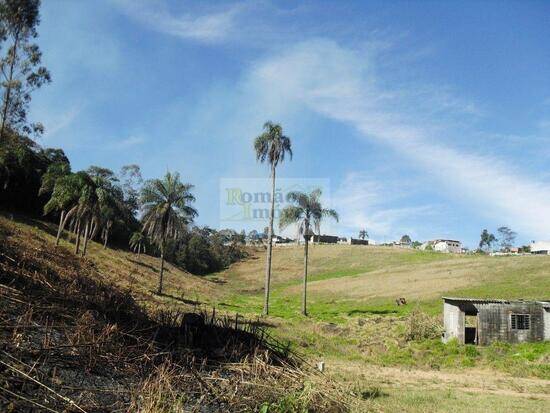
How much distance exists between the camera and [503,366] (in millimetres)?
26281

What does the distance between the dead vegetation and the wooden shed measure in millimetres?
29746

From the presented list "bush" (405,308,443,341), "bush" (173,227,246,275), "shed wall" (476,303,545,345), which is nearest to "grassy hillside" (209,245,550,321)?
"bush" (173,227,246,275)

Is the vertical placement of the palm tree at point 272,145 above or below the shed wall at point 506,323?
above

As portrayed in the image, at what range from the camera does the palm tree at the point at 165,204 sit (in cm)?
4447

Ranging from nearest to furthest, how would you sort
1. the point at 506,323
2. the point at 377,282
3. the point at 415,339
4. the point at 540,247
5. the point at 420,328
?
the point at 506,323 → the point at 415,339 → the point at 420,328 → the point at 377,282 → the point at 540,247

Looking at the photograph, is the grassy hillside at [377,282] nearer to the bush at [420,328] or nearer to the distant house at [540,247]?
the bush at [420,328]

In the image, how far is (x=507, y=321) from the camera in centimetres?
3409

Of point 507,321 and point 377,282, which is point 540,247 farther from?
point 507,321

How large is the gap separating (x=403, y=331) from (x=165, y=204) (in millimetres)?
24035

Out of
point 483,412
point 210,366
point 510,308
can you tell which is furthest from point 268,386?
point 510,308

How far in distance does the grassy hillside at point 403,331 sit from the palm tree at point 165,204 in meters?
4.85

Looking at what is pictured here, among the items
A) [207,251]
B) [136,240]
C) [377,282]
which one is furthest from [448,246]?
[136,240]

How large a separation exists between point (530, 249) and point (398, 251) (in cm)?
5940

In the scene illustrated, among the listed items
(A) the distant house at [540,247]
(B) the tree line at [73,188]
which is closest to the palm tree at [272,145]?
(B) the tree line at [73,188]
